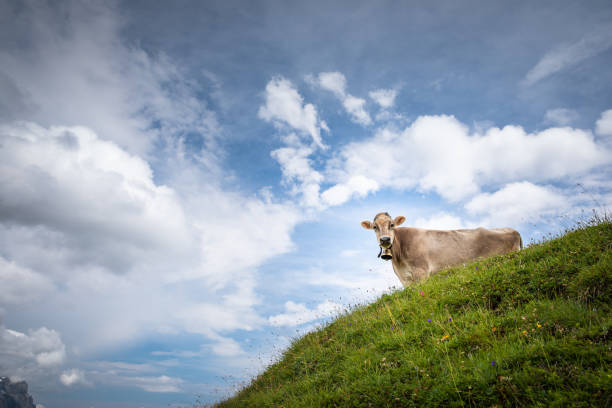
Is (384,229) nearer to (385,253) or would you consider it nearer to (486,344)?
(385,253)

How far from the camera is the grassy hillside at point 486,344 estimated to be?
4.36 metres

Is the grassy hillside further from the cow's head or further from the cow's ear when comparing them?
the cow's ear

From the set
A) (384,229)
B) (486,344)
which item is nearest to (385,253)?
(384,229)

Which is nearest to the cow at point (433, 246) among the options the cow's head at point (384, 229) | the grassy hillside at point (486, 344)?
the cow's head at point (384, 229)

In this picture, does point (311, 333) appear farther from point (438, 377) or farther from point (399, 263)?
point (438, 377)

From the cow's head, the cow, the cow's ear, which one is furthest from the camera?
the cow's ear

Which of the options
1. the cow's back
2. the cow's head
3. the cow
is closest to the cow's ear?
the cow's head

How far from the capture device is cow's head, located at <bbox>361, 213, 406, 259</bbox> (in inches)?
543

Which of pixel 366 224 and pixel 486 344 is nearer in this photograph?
pixel 486 344

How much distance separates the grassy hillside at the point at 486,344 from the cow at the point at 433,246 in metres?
4.42

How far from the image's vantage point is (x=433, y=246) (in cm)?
1452

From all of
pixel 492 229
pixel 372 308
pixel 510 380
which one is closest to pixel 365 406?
pixel 510 380

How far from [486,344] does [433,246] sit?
9.33 meters

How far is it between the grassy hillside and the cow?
14.5 ft
